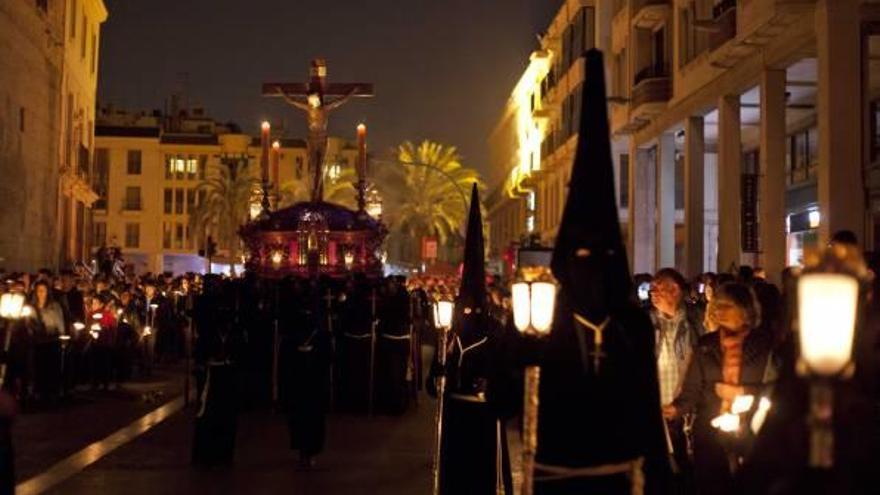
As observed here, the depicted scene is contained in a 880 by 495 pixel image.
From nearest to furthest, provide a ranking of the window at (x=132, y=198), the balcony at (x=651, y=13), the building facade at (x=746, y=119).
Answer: the building facade at (x=746, y=119) → the balcony at (x=651, y=13) → the window at (x=132, y=198)

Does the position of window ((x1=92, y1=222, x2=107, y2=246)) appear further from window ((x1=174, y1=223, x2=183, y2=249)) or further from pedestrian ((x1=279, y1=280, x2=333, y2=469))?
pedestrian ((x1=279, y1=280, x2=333, y2=469))

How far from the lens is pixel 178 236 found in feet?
323

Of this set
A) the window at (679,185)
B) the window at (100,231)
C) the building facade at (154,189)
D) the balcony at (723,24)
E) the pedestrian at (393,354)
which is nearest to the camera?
the pedestrian at (393,354)

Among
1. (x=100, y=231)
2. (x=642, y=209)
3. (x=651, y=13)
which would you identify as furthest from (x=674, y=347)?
(x=100, y=231)

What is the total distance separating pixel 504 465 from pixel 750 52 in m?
16.7

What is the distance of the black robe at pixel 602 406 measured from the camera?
5801 millimetres

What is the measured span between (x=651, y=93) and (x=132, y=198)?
72730mm

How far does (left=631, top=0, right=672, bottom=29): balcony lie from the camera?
32.7m

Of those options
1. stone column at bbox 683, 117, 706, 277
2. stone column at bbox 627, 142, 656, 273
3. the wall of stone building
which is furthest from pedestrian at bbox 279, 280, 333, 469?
stone column at bbox 627, 142, 656, 273

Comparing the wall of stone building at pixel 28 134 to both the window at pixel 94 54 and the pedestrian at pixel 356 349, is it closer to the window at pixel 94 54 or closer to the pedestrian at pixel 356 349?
the window at pixel 94 54

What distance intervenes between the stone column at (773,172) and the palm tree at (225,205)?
52993mm

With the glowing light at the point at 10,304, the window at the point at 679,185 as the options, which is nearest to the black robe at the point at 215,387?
the glowing light at the point at 10,304

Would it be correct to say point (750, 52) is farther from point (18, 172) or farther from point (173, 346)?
point (18, 172)

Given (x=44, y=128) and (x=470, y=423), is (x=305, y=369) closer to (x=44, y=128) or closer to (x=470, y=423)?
(x=470, y=423)
